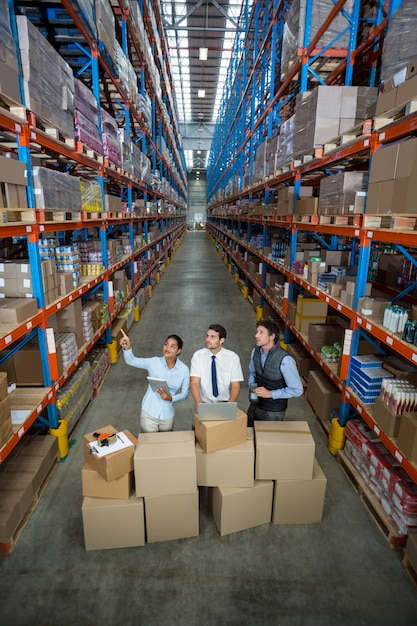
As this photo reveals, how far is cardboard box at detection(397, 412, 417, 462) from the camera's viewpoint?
2.76 meters

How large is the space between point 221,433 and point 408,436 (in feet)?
4.65

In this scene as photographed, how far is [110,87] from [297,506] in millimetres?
7467

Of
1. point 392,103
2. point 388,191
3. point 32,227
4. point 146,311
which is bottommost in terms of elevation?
point 146,311

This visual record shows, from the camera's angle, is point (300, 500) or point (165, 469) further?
point (300, 500)

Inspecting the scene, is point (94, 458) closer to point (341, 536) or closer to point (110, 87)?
point (341, 536)

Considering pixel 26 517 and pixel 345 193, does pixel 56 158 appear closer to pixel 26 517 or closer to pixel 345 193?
pixel 345 193

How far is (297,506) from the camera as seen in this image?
3227 mm

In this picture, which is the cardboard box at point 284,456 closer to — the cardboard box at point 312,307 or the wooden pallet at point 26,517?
the wooden pallet at point 26,517

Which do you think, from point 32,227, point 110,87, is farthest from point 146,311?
point 32,227

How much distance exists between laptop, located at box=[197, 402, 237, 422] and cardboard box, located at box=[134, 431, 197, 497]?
0.89 ft

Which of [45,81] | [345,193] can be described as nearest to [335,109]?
[345,193]

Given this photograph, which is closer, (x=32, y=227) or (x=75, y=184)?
(x=32, y=227)

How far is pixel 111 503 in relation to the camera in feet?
9.55

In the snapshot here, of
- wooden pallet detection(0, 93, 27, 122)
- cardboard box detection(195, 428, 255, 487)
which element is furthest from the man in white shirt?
wooden pallet detection(0, 93, 27, 122)
